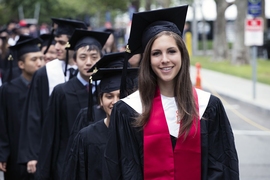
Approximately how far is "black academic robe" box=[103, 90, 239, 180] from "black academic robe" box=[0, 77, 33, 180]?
3.74m

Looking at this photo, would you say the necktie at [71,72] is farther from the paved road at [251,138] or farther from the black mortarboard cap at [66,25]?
the paved road at [251,138]

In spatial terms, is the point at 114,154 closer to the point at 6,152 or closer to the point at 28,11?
the point at 6,152

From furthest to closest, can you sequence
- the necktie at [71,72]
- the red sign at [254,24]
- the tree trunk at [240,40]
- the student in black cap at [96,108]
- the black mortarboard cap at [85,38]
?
the tree trunk at [240,40], the red sign at [254,24], the necktie at [71,72], the black mortarboard cap at [85,38], the student in black cap at [96,108]

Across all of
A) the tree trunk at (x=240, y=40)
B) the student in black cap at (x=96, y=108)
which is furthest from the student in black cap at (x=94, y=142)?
the tree trunk at (x=240, y=40)

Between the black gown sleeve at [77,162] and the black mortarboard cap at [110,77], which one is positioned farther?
the black mortarboard cap at [110,77]

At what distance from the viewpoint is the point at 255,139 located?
11.8 metres

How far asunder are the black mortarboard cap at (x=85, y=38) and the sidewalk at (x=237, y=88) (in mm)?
9254

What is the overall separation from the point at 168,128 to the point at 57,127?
2382 millimetres

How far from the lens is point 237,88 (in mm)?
20422

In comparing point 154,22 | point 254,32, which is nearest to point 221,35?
point 254,32

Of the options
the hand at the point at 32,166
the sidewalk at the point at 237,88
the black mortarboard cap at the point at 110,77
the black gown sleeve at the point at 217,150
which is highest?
the black mortarboard cap at the point at 110,77

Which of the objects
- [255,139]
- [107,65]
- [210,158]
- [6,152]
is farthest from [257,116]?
[210,158]

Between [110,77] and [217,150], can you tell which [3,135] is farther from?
[217,150]

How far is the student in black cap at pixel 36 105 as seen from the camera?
22.3ft
